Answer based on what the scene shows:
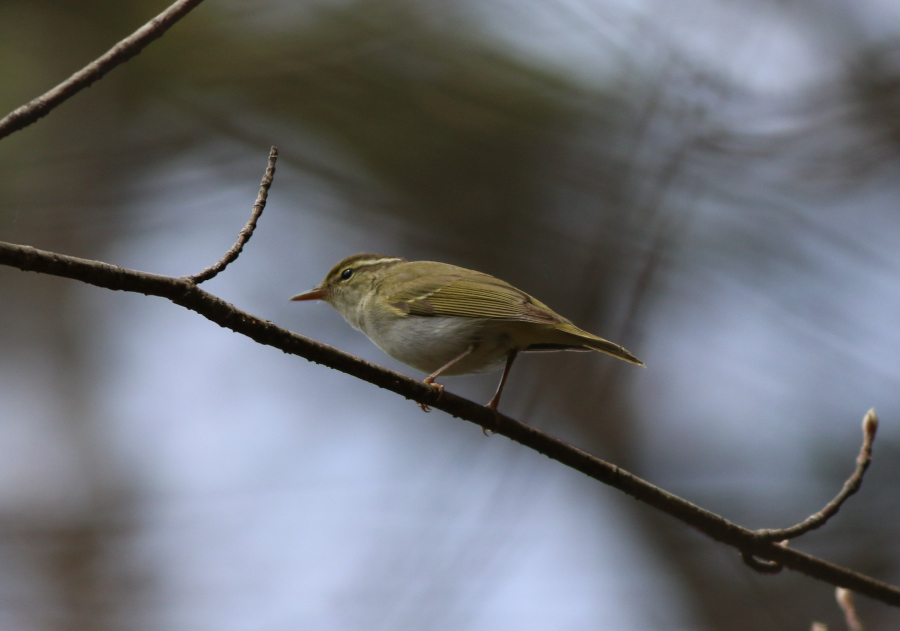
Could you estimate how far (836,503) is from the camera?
8.78 feet

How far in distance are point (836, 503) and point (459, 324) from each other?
161cm

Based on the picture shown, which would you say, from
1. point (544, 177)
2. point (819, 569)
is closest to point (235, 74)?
point (544, 177)

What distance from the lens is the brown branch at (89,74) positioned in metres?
1.74

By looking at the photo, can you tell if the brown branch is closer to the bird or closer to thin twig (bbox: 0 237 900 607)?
thin twig (bbox: 0 237 900 607)

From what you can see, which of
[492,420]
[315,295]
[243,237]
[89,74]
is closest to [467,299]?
[492,420]

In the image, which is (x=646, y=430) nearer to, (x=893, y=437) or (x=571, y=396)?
(x=571, y=396)

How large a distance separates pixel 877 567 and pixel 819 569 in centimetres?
→ 373

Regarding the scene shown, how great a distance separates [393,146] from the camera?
7.39m

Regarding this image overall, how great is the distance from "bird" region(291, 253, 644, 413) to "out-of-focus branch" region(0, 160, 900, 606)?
430 mm

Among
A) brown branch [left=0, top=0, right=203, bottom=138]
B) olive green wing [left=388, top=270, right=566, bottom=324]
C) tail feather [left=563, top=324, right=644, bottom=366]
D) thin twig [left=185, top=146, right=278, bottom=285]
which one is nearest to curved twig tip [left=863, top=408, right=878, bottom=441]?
tail feather [left=563, top=324, right=644, bottom=366]

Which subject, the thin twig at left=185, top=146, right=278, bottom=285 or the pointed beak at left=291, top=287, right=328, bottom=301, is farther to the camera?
the pointed beak at left=291, top=287, right=328, bottom=301

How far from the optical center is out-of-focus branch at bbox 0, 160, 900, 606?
1.95m

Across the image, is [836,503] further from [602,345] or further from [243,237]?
[243,237]

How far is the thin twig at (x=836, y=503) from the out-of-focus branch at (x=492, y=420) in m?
0.04
